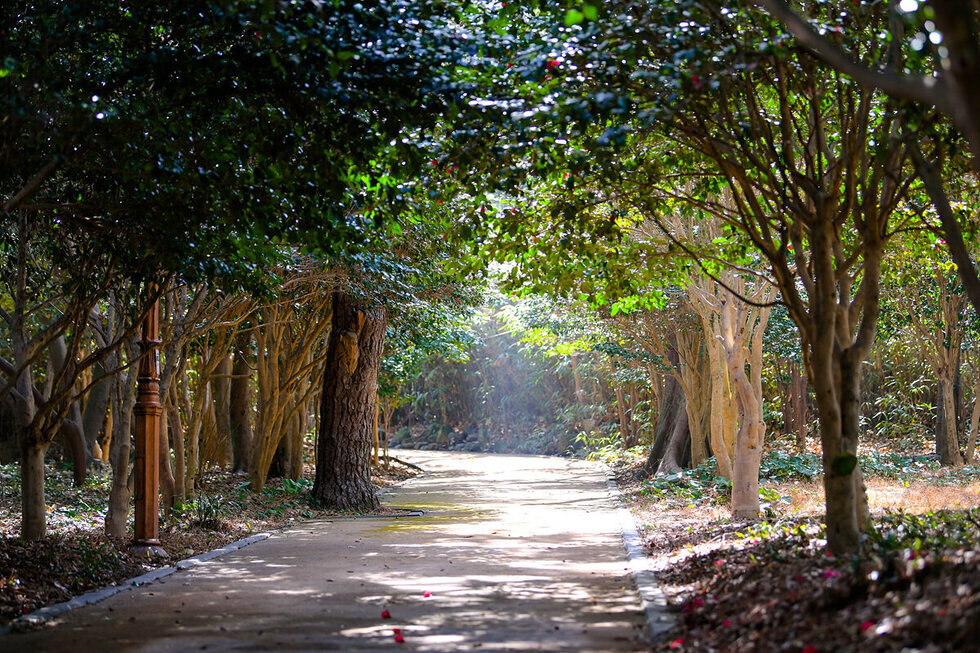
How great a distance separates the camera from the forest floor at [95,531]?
747 cm

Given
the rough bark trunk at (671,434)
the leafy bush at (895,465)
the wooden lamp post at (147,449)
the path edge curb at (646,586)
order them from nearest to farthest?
the path edge curb at (646,586), the wooden lamp post at (147,449), the leafy bush at (895,465), the rough bark trunk at (671,434)

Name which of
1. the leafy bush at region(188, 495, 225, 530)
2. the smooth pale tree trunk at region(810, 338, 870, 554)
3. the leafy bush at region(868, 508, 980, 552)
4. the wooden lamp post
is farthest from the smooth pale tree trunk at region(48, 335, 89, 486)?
the smooth pale tree trunk at region(810, 338, 870, 554)

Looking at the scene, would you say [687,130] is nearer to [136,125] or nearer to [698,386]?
[136,125]

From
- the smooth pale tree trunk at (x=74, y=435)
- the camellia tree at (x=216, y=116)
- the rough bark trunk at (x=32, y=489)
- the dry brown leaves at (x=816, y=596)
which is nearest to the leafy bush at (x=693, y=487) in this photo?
the dry brown leaves at (x=816, y=596)

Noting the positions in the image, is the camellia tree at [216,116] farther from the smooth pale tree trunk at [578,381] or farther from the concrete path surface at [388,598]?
the smooth pale tree trunk at [578,381]

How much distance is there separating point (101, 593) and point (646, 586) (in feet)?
14.9

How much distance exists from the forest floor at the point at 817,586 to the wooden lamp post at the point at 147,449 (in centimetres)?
512

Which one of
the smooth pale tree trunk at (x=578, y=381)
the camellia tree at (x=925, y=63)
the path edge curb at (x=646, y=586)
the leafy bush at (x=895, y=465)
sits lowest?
the leafy bush at (x=895, y=465)

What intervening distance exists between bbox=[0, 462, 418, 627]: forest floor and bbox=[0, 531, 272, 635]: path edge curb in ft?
0.32

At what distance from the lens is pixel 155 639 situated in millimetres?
6078

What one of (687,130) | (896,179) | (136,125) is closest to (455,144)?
(687,130)

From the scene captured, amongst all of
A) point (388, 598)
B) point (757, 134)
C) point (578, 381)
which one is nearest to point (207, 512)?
point (388, 598)

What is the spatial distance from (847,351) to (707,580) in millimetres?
2113

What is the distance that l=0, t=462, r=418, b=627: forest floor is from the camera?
24.5ft
